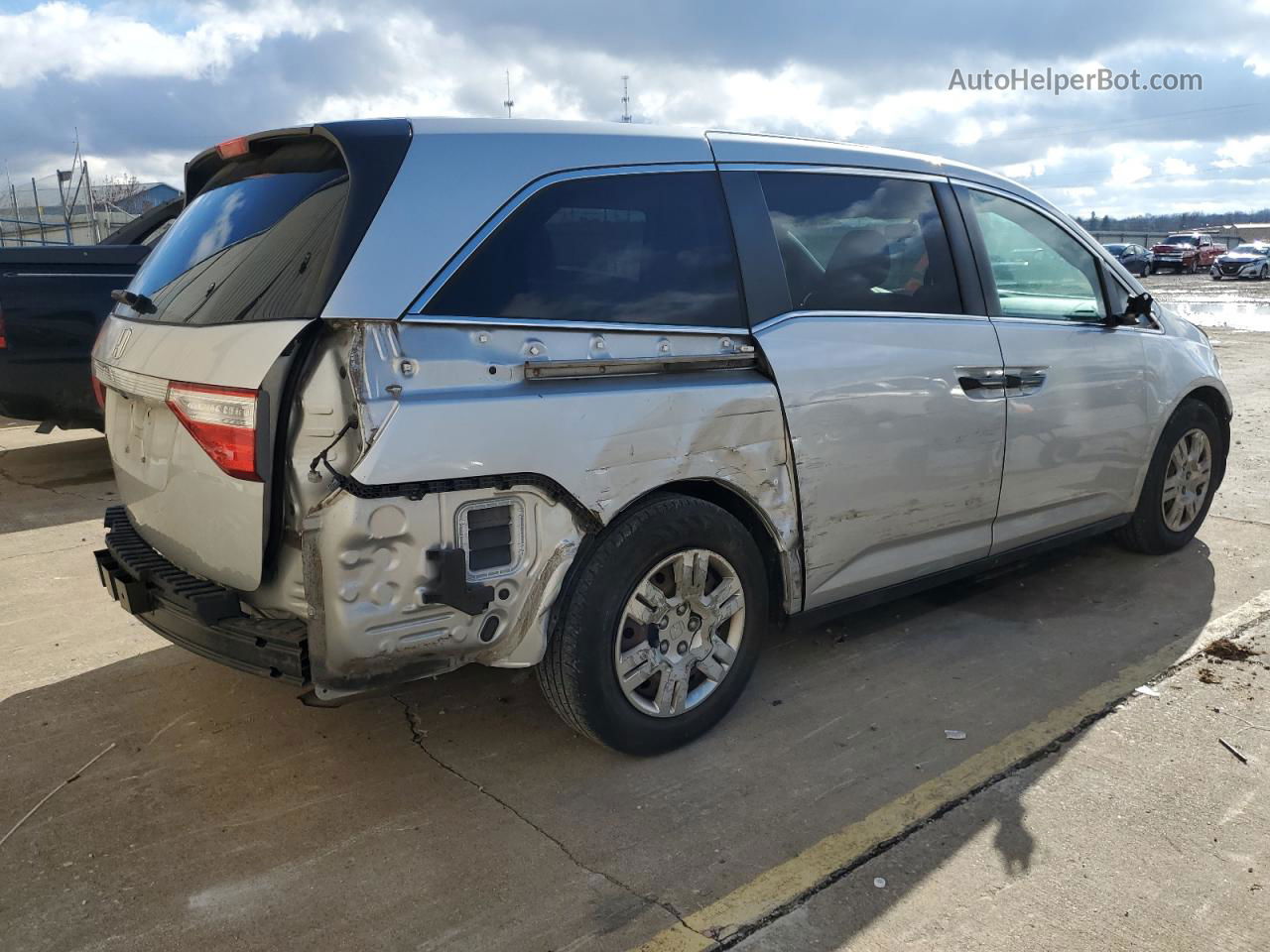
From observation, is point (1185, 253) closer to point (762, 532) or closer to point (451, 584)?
point (762, 532)

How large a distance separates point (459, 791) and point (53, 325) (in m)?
5.52

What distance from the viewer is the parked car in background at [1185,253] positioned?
43.8m

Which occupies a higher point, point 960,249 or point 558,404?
point 960,249

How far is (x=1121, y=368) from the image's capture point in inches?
185

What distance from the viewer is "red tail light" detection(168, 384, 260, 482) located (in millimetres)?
2715

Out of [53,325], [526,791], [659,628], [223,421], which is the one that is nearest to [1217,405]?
[659,628]

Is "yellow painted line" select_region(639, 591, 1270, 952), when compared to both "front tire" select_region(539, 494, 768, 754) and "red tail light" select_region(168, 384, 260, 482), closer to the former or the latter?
"front tire" select_region(539, 494, 768, 754)

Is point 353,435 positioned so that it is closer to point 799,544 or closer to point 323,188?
point 323,188

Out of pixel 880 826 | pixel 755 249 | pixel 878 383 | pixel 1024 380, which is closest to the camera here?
pixel 880 826

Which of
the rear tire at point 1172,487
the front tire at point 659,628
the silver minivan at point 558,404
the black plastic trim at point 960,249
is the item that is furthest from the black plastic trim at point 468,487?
the rear tire at point 1172,487


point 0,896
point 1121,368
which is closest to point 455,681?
point 0,896

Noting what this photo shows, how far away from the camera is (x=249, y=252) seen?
3049 mm

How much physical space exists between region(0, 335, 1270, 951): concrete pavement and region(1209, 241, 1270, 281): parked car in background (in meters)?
41.9

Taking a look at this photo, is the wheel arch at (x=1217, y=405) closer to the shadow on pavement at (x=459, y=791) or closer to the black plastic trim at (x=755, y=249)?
the shadow on pavement at (x=459, y=791)
